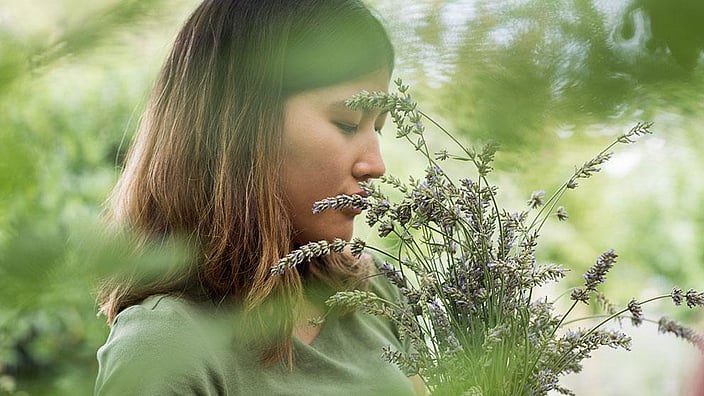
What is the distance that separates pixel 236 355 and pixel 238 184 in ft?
0.81

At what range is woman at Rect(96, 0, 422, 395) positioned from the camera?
3.47 ft

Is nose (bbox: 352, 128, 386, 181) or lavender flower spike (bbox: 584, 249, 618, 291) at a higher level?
nose (bbox: 352, 128, 386, 181)

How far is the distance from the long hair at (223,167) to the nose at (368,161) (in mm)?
112

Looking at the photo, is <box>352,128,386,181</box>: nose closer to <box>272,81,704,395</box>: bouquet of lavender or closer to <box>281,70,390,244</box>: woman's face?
<box>281,70,390,244</box>: woman's face

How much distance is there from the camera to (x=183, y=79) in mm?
1158

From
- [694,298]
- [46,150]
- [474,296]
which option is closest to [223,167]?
[474,296]

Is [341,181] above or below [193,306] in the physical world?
above

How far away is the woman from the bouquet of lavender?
0.22 m

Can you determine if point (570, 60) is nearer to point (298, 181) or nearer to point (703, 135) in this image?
point (703, 135)

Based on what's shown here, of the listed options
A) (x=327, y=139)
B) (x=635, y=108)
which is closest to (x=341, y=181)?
(x=327, y=139)

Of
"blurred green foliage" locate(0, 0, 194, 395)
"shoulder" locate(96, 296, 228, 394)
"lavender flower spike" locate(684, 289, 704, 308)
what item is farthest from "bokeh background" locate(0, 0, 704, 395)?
"shoulder" locate(96, 296, 228, 394)

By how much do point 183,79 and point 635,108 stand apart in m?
0.88

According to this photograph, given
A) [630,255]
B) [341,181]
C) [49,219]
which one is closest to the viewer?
[49,219]

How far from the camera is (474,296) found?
827mm
